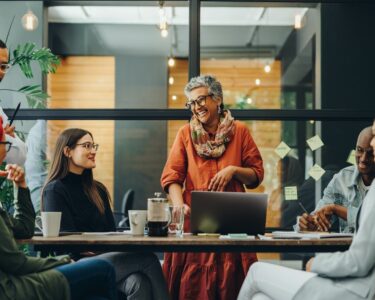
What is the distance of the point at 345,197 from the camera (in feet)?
13.7

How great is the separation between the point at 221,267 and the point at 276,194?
1730 mm

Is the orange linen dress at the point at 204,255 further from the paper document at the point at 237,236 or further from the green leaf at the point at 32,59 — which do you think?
the green leaf at the point at 32,59

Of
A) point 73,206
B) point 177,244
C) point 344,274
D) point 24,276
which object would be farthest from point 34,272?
point 344,274

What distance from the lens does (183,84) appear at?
8219mm

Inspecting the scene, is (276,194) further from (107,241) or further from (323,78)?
(107,241)

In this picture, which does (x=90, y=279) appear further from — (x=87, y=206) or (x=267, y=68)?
(x=267, y=68)

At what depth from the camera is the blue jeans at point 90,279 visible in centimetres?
279

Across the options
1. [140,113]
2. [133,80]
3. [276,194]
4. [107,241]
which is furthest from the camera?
[133,80]

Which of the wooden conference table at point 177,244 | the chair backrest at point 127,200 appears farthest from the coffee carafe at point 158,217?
the chair backrest at point 127,200

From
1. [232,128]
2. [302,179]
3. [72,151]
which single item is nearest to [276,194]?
[302,179]

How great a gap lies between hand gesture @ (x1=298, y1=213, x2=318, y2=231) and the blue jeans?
1.09 metres

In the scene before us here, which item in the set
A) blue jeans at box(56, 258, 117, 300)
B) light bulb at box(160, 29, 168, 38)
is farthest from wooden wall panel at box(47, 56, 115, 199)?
blue jeans at box(56, 258, 117, 300)

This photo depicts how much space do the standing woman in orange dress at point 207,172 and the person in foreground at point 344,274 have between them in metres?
1.16

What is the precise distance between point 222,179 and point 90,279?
1160 mm
